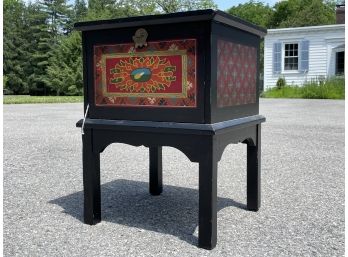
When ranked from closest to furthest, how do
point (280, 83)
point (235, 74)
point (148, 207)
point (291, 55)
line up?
point (235, 74)
point (148, 207)
point (280, 83)
point (291, 55)

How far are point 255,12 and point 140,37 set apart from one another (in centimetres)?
4640

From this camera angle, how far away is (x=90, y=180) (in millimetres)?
3301

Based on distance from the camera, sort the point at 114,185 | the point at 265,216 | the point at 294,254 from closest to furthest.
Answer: the point at 294,254 → the point at 265,216 → the point at 114,185

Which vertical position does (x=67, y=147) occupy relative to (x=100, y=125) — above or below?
below

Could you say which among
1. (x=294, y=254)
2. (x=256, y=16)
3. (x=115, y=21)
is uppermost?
(x=256, y=16)

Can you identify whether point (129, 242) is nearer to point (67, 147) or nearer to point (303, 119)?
point (67, 147)

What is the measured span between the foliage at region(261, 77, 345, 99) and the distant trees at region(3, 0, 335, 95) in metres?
13.2

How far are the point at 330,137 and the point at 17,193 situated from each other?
547cm

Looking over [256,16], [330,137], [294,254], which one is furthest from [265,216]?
[256,16]

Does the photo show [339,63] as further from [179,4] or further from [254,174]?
[254,174]

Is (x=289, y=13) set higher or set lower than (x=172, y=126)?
higher

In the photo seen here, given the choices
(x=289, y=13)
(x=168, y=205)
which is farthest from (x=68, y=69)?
(x=168, y=205)

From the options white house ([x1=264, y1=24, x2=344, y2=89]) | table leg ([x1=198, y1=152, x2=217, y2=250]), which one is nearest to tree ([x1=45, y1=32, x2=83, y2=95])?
white house ([x1=264, y1=24, x2=344, y2=89])

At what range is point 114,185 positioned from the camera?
454cm
